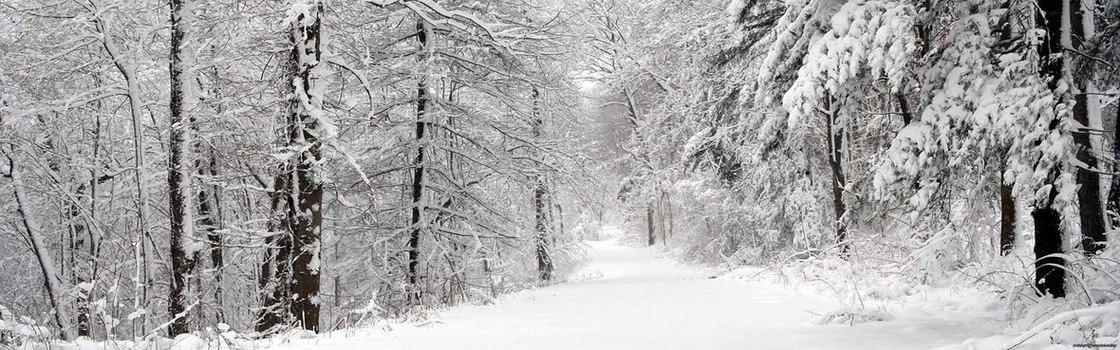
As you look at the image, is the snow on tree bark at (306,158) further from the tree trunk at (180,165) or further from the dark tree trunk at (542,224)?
the dark tree trunk at (542,224)

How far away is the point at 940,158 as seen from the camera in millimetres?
4758

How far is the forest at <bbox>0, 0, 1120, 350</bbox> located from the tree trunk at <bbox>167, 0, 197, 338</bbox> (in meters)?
0.03

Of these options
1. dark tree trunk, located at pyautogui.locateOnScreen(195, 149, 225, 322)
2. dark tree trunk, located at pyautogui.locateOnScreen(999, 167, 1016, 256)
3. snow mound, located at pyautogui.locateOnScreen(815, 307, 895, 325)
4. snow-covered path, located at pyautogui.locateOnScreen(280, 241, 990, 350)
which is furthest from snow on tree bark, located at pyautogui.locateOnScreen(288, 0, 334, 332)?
dark tree trunk, located at pyautogui.locateOnScreen(999, 167, 1016, 256)

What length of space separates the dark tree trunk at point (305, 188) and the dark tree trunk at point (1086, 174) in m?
7.13

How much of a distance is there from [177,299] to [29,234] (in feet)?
19.3

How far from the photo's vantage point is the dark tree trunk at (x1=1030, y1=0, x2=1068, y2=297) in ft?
14.5

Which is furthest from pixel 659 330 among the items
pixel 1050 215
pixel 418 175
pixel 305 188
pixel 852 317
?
pixel 418 175

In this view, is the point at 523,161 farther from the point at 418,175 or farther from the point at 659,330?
the point at 659,330

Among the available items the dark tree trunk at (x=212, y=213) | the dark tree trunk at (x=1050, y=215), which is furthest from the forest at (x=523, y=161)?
the dark tree trunk at (x=212, y=213)

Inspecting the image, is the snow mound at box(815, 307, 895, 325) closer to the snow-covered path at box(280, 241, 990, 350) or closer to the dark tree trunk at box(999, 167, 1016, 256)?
the snow-covered path at box(280, 241, 990, 350)

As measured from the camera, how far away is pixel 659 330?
543 centimetres

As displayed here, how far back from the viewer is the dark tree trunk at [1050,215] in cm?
441

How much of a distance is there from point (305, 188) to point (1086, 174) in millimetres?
7599

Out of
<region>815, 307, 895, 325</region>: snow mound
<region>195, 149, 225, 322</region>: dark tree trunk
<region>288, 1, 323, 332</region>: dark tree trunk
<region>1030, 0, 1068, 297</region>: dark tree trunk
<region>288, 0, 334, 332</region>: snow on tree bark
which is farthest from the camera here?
<region>195, 149, 225, 322</region>: dark tree trunk
